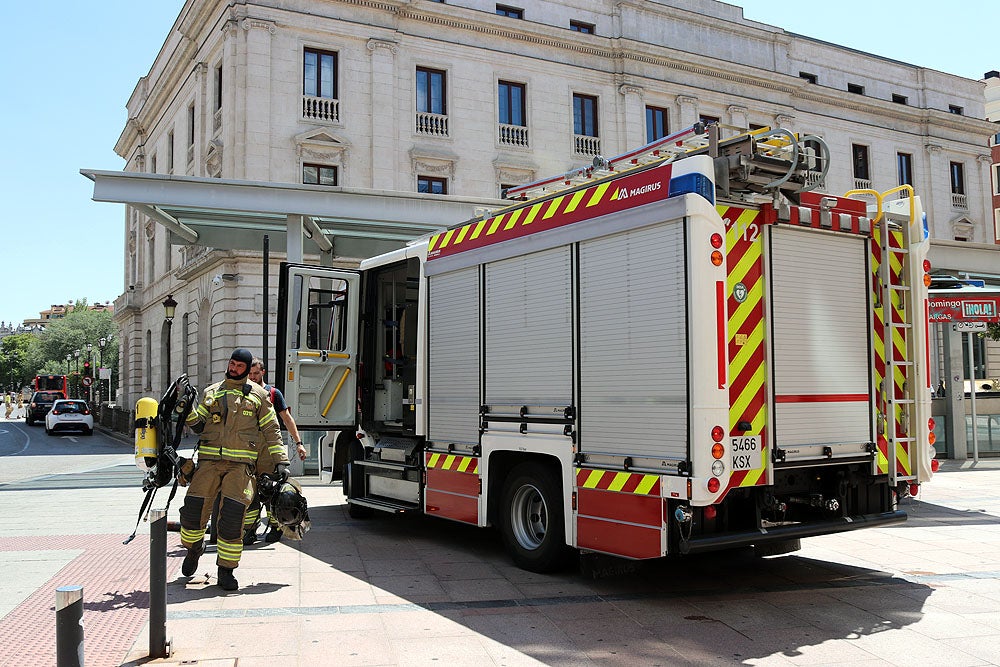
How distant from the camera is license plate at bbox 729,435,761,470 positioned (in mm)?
6070

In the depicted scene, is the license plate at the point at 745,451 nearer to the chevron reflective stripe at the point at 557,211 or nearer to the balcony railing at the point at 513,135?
the chevron reflective stripe at the point at 557,211

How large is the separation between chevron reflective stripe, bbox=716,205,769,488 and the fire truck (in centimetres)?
1

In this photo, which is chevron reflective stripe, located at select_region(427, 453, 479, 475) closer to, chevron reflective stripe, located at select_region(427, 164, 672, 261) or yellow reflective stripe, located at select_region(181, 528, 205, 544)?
chevron reflective stripe, located at select_region(427, 164, 672, 261)

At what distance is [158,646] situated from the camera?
16.7 feet


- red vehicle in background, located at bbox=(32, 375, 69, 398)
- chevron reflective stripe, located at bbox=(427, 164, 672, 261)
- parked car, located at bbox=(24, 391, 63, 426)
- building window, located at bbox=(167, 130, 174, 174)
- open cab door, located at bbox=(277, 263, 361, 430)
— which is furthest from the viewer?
red vehicle in background, located at bbox=(32, 375, 69, 398)

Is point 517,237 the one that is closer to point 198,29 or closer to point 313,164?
point 313,164

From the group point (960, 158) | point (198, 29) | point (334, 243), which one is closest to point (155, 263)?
point (198, 29)

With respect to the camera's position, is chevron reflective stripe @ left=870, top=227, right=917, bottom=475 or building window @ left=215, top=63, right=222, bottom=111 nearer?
chevron reflective stripe @ left=870, top=227, right=917, bottom=475

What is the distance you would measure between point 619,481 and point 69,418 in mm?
35927

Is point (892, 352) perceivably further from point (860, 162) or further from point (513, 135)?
point (860, 162)

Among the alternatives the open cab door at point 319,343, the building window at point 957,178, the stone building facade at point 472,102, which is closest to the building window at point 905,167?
the stone building facade at point 472,102

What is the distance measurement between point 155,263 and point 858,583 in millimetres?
38907

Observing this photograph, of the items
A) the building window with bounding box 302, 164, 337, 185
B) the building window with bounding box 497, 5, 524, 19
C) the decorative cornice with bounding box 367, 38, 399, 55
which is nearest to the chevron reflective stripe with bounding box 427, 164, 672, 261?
the building window with bounding box 302, 164, 337, 185

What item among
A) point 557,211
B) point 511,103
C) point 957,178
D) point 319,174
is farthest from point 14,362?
point 557,211
